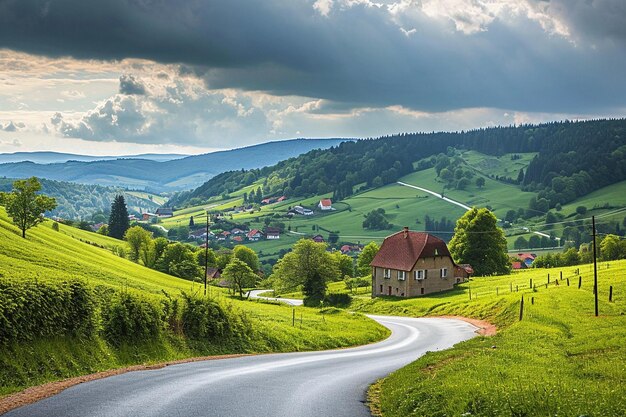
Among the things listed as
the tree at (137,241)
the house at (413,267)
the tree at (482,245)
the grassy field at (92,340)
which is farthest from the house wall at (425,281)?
the tree at (137,241)

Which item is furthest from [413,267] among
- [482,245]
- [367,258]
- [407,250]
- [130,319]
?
[130,319]

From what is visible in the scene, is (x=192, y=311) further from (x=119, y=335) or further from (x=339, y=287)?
(x=339, y=287)

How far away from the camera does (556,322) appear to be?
43062 millimetres

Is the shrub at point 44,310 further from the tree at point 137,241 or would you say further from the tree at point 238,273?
the tree at point 137,241

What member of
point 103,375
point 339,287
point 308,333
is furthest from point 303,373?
point 339,287

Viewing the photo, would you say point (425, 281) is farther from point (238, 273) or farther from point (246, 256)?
point (246, 256)

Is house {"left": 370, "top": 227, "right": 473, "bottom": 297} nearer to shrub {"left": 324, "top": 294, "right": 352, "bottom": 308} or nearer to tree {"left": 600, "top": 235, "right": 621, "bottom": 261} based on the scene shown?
shrub {"left": 324, "top": 294, "right": 352, "bottom": 308}

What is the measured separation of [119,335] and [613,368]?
20898 mm

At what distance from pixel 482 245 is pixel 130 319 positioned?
8826 cm

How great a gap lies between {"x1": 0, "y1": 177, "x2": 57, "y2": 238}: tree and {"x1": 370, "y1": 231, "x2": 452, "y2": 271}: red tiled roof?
169 ft

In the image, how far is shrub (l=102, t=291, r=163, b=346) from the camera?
95.7ft

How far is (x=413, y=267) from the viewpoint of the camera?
9512 cm

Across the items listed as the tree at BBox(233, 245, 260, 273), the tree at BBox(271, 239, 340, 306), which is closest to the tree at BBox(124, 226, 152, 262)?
the tree at BBox(233, 245, 260, 273)

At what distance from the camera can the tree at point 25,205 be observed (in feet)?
219
